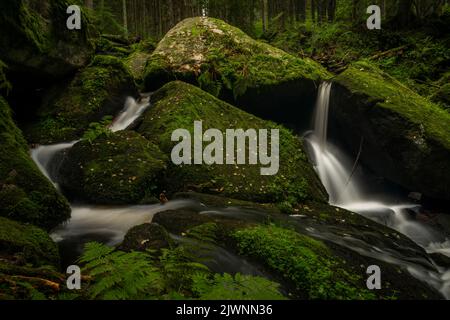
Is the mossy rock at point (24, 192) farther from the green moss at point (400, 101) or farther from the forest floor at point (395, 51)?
the forest floor at point (395, 51)

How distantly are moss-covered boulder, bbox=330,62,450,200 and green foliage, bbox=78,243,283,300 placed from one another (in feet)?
19.5

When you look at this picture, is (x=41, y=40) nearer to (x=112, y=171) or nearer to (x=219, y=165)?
(x=112, y=171)

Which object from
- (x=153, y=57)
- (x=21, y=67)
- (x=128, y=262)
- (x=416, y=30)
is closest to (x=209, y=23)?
(x=153, y=57)

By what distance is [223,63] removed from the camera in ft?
32.5

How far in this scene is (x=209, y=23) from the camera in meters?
11.3

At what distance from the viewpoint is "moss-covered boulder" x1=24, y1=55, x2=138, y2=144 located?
25.0 ft

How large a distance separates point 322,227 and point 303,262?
1747 mm

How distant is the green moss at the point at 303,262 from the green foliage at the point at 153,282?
3.45ft

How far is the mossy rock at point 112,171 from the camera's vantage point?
5988 millimetres

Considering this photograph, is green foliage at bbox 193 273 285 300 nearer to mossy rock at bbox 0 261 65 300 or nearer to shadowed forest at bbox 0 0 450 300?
shadowed forest at bbox 0 0 450 300

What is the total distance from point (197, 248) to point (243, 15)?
779 inches

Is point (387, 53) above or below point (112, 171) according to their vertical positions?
above

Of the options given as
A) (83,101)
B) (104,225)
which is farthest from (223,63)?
(104,225)

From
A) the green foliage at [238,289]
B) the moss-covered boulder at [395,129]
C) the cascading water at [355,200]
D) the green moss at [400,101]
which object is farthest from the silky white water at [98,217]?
the green moss at [400,101]
